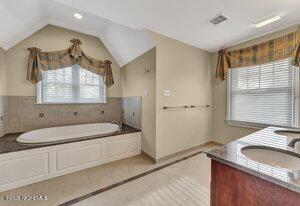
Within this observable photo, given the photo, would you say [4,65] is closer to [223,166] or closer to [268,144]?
[223,166]

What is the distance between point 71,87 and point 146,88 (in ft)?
6.21

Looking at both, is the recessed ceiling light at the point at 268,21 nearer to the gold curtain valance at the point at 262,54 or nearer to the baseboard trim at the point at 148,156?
the gold curtain valance at the point at 262,54

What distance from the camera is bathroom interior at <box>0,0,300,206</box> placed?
1815mm

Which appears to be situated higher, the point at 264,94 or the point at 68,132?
the point at 264,94

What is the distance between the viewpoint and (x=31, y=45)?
2.95m

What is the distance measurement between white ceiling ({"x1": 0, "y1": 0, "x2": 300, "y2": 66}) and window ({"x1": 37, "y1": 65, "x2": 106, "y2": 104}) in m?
0.89

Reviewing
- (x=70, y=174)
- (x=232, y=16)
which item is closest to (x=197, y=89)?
(x=232, y=16)

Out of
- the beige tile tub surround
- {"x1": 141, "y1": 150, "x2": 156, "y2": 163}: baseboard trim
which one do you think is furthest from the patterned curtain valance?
{"x1": 141, "y1": 150, "x2": 156, "y2": 163}: baseboard trim

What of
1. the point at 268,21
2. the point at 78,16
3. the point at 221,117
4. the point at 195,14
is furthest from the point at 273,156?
the point at 78,16

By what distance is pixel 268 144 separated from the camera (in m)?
1.17

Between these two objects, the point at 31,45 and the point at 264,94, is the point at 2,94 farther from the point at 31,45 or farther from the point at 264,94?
the point at 264,94

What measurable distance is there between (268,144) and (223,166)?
0.59 meters

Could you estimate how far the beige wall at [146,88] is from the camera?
2.70 metres

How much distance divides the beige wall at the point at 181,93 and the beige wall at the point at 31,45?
197 centimetres
